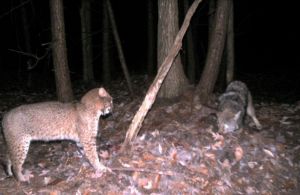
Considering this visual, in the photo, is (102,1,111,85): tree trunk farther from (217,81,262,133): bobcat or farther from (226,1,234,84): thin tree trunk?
(217,81,262,133): bobcat

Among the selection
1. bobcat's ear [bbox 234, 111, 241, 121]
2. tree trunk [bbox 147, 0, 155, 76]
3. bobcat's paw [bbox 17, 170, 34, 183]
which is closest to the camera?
bobcat's paw [bbox 17, 170, 34, 183]

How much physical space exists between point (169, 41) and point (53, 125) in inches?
167

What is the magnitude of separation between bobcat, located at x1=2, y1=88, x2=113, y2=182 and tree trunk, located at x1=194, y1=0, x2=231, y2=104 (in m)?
3.66

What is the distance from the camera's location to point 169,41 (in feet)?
32.8

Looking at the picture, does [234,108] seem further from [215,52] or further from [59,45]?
[59,45]

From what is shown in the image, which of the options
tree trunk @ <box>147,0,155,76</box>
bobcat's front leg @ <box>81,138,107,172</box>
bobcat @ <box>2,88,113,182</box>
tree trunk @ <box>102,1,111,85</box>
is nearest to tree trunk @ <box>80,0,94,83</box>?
tree trunk @ <box>102,1,111,85</box>

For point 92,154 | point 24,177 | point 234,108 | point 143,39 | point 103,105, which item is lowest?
point 24,177

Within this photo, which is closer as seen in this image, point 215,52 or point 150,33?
point 215,52

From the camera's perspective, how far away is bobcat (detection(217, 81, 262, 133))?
919 cm

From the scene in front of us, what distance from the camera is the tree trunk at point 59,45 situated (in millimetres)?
9539

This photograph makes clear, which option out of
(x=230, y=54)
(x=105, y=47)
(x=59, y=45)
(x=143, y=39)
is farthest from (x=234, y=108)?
(x=143, y=39)

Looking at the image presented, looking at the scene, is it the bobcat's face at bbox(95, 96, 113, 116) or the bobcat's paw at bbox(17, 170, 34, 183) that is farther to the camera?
the bobcat's face at bbox(95, 96, 113, 116)

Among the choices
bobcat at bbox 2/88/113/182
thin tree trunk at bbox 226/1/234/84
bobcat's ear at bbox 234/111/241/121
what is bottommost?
bobcat's ear at bbox 234/111/241/121

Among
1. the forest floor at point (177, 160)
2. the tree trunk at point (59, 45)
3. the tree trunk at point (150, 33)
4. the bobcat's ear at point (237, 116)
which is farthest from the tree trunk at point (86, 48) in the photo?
the bobcat's ear at point (237, 116)
